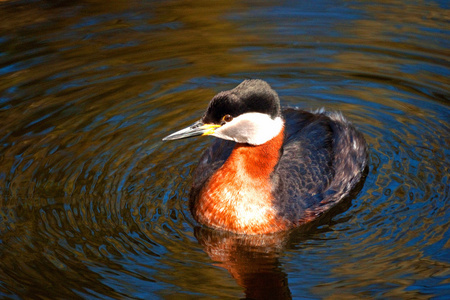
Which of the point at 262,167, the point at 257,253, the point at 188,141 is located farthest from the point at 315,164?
the point at 188,141

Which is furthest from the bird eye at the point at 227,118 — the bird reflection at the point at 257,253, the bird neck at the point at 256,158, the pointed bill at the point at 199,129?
the bird reflection at the point at 257,253

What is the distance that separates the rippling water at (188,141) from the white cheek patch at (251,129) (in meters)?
0.96

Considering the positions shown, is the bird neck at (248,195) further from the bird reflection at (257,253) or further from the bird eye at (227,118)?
the bird eye at (227,118)

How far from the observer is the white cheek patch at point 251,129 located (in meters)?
6.50

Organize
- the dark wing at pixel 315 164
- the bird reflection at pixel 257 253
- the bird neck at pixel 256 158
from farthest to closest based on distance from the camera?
the dark wing at pixel 315 164, the bird neck at pixel 256 158, the bird reflection at pixel 257 253

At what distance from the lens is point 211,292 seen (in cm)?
594

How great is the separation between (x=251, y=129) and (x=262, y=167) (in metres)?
0.47

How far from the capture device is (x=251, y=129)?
21.7 feet

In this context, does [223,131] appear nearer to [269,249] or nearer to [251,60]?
[269,249]

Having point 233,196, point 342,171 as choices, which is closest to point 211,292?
point 233,196

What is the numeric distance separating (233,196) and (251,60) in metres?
3.73

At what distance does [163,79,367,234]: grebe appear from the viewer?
6.50 m

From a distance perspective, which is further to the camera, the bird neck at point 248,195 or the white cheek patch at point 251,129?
the bird neck at point 248,195

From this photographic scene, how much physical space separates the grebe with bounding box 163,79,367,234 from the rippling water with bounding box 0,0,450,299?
0.56 ft
